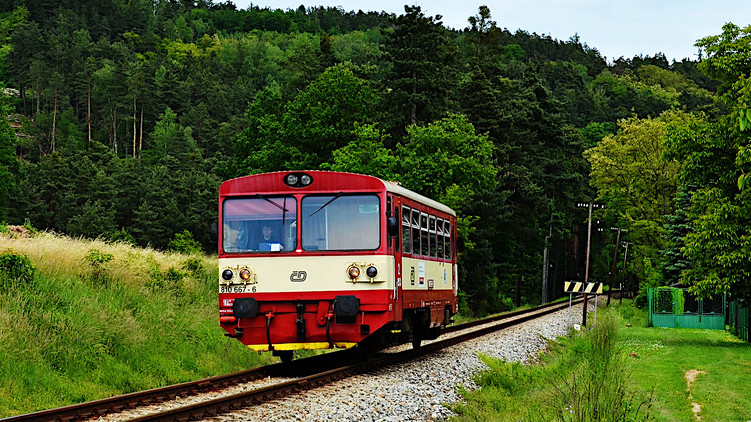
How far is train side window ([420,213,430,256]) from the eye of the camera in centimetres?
1798

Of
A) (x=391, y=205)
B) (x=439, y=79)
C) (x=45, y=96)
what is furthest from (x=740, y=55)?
(x=45, y=96)

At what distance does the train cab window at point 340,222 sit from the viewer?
1500cm

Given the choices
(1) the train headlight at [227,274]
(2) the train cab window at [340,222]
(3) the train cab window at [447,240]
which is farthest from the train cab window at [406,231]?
(3) the train cab window at [447,240]

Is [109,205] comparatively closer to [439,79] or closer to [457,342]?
Answer: [439,79]

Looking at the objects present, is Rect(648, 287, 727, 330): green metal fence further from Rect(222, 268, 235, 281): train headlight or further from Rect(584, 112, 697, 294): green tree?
Rect(222, 268, 235, 281): train headlight

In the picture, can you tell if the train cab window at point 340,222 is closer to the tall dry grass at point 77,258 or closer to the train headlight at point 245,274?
the train headlight at point 245,274

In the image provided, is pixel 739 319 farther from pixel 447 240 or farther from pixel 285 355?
pixel 285 355

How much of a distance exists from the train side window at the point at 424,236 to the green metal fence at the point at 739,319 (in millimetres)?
13700

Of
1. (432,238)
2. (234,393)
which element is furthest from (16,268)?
(432,238)

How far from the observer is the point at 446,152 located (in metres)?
45.5

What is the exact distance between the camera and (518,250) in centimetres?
7444

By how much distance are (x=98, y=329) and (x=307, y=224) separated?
12.4 ft

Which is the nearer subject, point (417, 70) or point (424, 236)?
point (424, 236)

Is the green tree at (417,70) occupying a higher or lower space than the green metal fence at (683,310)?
higher
